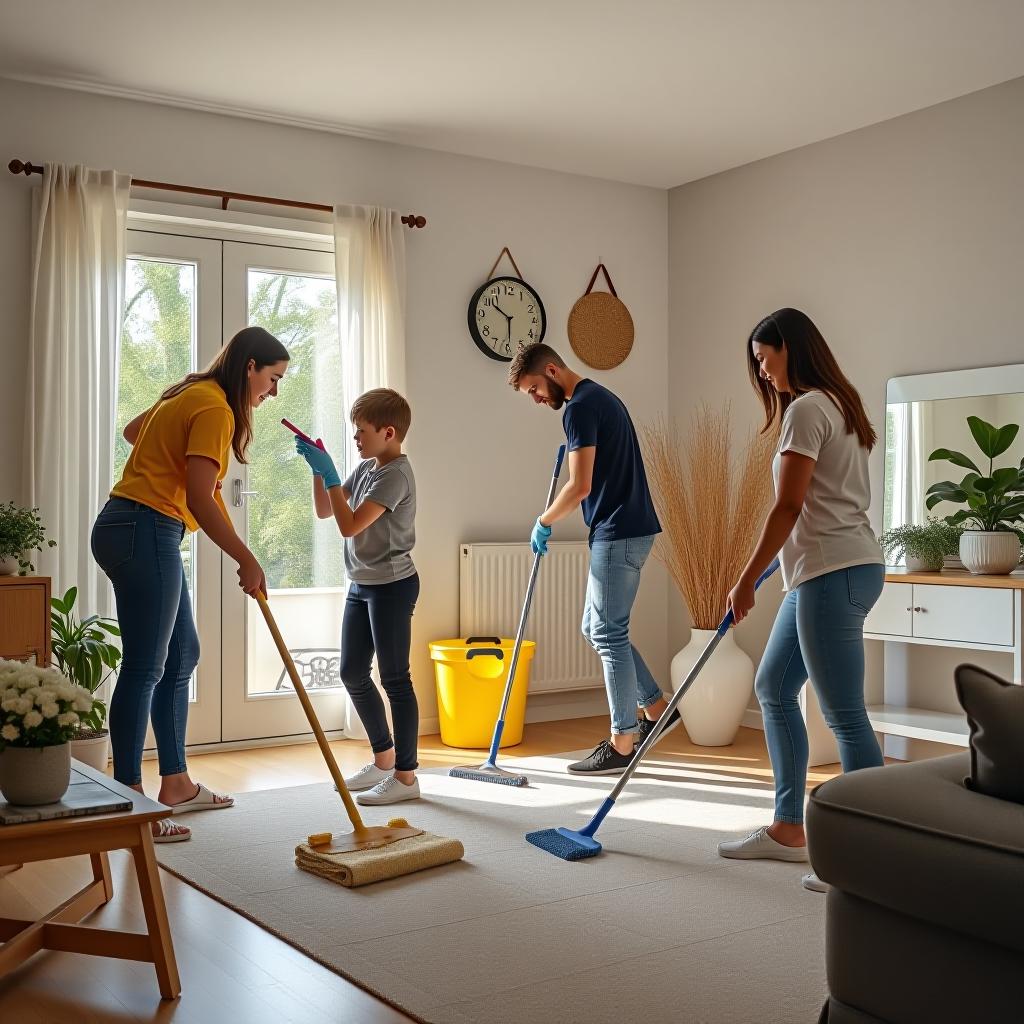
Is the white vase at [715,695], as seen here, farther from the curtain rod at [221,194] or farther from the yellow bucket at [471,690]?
the curtain rod at [221,194]

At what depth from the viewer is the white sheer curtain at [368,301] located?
15.8ft

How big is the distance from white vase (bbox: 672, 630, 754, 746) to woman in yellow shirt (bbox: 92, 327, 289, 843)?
2204 mm

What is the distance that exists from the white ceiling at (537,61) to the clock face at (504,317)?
2.07 ft

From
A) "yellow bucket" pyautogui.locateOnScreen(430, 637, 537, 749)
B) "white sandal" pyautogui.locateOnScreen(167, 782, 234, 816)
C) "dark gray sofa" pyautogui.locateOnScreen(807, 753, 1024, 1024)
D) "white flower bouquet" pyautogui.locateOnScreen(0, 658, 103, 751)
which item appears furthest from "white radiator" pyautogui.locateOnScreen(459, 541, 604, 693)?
"dark gray sofa" pyautogui.locateOnScreen(807, 753, 1024, 1024)

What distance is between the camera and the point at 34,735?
2115 mm

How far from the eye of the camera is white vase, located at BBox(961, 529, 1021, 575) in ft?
13.1

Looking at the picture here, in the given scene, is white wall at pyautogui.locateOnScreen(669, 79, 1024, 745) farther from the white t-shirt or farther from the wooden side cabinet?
the wooden side cabinet

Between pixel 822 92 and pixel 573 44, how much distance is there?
1053 millimetres

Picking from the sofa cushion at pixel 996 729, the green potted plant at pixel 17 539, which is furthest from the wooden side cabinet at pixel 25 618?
the sofa cushion at pixel 996 729

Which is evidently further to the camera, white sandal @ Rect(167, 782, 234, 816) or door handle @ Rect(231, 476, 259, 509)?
door handle @ Rect(231, 476, 259, 509)

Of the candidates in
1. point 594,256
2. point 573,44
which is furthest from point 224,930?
point 594,256

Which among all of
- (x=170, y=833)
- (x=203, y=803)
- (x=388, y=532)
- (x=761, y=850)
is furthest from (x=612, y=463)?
(x=170, y=833)

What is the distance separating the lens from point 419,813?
3.54 m

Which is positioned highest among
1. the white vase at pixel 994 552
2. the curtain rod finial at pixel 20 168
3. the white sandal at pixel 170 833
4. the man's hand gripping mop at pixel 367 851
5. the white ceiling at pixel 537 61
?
the white ceiling at pixel 537 61
